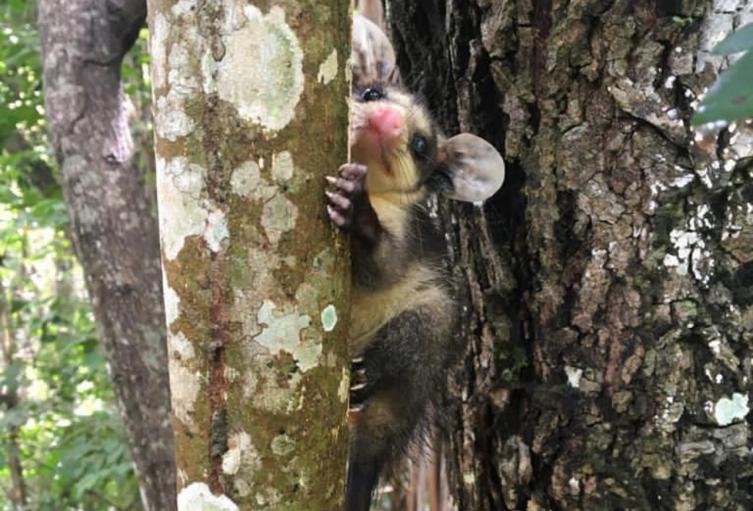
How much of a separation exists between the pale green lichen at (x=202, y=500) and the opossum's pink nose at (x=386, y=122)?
4.17 ft

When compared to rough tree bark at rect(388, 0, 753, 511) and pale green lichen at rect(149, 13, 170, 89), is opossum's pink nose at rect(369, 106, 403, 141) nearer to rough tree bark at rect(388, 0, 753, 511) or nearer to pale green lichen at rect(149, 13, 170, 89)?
rough tree bark at rect(388, 0, 753, 511)

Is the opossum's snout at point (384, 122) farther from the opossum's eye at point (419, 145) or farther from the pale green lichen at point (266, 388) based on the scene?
the pale green lichen at point (266, 388)

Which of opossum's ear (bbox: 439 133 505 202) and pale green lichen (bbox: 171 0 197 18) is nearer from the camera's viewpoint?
pale green lichen (bbox: 171 0 197 18)

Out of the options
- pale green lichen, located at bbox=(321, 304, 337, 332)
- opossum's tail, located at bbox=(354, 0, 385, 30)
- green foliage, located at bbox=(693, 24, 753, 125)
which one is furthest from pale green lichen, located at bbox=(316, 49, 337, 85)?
opossum's tail, located at bbox=(354, 0, 385, 30)

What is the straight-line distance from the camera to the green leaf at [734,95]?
60 centimetres

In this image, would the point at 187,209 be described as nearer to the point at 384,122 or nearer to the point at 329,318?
the point at 329,318

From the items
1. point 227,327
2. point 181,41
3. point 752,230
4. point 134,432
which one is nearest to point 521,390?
point 752,230

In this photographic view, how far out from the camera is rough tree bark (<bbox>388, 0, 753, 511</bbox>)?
6.15 feet

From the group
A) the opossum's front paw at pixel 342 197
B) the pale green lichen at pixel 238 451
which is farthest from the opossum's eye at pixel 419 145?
the pale green lichen at pixel 238 451

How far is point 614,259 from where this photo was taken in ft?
6.44

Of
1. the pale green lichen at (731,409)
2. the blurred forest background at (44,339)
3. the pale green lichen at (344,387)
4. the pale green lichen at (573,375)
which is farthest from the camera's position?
the blurred forest background at (44,339)

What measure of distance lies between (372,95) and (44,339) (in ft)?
12.5

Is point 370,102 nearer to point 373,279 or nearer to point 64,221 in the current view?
point 373,279

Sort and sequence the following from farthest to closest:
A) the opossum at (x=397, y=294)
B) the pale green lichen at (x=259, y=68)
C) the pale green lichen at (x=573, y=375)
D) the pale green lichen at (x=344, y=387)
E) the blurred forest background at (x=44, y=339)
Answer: the blurred forest background at (x=44, y=339), the opossum at (x=397, y=294), the pale green lichen at (x=573, y=375), the pale green lichen at (x=344, y=387), the pale green lichen at (x=259, y=68)
